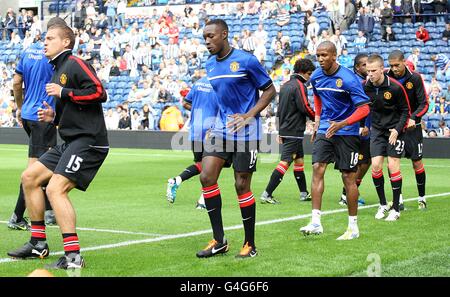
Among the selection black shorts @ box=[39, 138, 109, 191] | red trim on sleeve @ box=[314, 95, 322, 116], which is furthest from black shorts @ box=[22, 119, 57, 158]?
red trim on sleeve @ box=[314, 95, 322, 116]

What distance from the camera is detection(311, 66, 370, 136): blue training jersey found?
10023mm

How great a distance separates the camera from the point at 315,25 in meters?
30.0

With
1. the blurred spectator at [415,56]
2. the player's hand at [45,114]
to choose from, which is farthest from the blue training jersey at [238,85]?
the blurred spectator at [415,56]

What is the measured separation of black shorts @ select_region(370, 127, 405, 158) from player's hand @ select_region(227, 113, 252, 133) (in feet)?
13.9

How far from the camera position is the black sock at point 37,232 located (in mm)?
8484

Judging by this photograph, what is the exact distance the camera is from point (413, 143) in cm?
1283

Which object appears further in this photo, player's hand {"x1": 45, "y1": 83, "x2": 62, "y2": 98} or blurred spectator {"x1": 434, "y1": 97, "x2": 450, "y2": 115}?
blurred spectator {"x1": 434, "y1": 97, "x2": 450, "y2": 115}

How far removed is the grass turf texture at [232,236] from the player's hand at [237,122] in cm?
125

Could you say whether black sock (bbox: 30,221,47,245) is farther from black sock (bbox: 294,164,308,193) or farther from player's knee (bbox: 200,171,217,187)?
black sock (bbox: 294,164,308,193)

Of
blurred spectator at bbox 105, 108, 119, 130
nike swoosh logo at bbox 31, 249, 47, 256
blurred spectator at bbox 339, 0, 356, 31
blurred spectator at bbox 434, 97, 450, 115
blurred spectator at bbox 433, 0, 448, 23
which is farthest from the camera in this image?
blurred spectator at bbox 105, 108, 119, 130

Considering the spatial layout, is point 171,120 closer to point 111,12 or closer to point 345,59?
point 345,59

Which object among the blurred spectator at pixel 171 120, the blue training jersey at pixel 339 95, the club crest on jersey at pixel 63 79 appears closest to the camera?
the club crest on jersey at pixel 63 79

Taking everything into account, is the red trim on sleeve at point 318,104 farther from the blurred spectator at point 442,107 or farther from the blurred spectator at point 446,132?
the blurred spectator at point 442,107

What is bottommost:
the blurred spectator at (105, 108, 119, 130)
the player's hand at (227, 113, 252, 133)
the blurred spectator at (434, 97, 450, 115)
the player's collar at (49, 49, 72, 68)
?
the blurred spectator at (105, 108, 119, 130)
